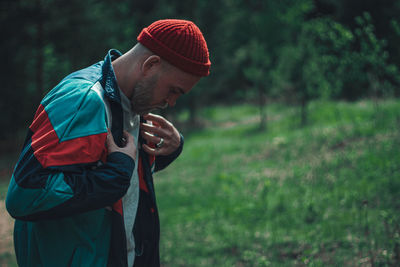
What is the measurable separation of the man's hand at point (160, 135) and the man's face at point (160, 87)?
0.61 feet

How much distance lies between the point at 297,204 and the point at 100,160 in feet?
14.4

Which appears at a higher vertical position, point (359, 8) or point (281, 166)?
point (359, 8)

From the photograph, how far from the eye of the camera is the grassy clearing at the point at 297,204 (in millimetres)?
3672

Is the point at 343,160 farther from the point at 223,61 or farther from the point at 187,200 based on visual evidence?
the point at 223,61

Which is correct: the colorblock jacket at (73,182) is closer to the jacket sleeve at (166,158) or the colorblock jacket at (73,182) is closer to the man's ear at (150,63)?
the man's ear at (150,63)

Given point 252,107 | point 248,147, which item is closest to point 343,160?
point 248,147

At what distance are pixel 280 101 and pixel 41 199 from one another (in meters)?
20.8

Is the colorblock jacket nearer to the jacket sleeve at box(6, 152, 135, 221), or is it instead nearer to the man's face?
the jacket sleeve at box(6, 152, 135, 221)

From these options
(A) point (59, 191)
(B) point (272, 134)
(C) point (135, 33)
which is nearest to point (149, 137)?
(A) point (59, 191)

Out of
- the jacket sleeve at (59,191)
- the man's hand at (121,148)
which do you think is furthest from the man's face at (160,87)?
the jacket sleeve at (59,191)

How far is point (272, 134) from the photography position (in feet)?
44.0

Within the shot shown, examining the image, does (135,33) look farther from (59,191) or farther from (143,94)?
(59,191)

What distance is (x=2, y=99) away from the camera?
51.4 feet

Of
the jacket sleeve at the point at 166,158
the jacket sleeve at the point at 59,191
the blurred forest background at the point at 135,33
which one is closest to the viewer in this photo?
the jacket sleeve at the point at 59,191
